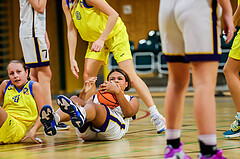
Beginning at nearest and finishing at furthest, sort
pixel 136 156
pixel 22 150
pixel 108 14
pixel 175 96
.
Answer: pixel 175 96 < pixel 136 156 < pixel 22 150 < pixel 108 14

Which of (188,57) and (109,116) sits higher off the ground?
(188,57)

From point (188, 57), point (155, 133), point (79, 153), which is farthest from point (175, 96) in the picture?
point (155, 133)

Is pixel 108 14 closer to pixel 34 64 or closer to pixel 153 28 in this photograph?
pixel 34 64

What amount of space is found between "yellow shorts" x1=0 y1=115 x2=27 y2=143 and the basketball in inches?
25.6

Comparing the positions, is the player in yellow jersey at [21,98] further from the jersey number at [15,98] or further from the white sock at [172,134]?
the white sock at [172,134]

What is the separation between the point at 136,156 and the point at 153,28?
29.6ft

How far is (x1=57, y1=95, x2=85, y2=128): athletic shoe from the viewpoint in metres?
2.52

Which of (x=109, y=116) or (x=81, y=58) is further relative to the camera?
(x=81, y=58)

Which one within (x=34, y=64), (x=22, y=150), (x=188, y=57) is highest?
(x=188, y=57)

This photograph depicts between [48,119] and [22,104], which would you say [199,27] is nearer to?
[48,119]

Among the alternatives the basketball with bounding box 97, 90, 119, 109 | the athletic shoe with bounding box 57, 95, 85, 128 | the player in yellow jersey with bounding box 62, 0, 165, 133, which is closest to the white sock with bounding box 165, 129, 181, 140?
the athletic shoe with bounding box 57, 95, 85, 128

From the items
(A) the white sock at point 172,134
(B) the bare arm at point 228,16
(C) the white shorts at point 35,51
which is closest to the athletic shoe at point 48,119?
(A) the white sock at point 172,134

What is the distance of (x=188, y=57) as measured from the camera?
1922 millimetres

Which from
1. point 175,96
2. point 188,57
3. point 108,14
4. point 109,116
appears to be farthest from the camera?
point 108,14
